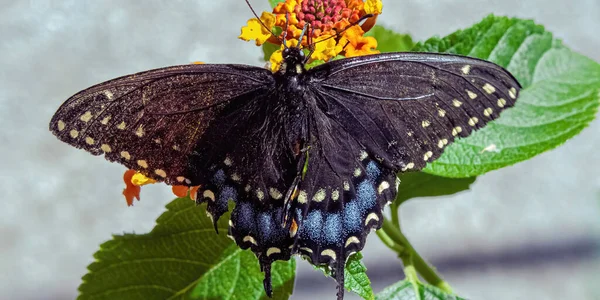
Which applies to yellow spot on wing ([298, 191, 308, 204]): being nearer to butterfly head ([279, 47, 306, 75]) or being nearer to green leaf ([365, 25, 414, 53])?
butterfly head ([279, 47, 306, 75])

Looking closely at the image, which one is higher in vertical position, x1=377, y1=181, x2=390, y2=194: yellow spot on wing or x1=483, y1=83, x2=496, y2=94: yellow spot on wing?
x1=483, y1=83, x2=496, y2=94: yellow spot on wing

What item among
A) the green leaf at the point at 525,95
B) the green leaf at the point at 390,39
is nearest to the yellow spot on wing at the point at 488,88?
the green leaf at the point at 525,95

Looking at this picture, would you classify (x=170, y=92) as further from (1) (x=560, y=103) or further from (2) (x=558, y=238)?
(2) (x=558, y=238)

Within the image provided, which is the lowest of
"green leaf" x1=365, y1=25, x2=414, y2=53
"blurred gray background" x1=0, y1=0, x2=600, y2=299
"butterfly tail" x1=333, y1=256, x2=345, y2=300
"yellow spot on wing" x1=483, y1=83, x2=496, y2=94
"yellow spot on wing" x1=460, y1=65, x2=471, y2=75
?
"butterfly tail" x1=333, y1=256, x2=345, y2=300

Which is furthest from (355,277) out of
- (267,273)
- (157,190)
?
(157,190)

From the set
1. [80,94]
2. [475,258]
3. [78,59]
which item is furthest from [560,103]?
[78,59]

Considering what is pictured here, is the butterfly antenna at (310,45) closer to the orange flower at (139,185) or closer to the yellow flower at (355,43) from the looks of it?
the yellow flower at (355,43)

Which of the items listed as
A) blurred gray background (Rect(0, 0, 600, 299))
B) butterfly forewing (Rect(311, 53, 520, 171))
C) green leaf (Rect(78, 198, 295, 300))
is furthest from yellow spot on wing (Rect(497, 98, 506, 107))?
blurred gray background (Rect(0, 0, 600, 299))
